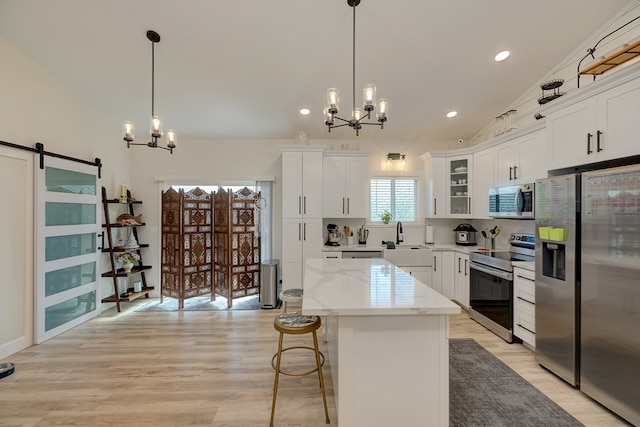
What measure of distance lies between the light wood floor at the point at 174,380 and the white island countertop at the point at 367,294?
0.93m

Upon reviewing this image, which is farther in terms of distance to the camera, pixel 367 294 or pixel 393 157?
pixel 393 157

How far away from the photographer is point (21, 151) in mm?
3064

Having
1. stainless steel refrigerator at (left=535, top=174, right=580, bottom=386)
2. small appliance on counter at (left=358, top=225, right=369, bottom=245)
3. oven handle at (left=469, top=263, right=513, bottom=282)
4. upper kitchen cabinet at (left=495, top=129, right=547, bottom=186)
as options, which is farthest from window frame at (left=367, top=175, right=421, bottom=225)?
stainless steel refrigerator at (left=535, top=174, right=580, bottom=386)

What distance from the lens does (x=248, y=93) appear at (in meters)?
3.80

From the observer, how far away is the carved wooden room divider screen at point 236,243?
4379 mm

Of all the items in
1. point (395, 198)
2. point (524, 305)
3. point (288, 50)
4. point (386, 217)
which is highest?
point (288, 50)

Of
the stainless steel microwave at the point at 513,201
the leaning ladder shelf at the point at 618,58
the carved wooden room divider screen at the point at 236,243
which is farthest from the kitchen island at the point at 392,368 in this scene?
the carved wooden room divider screen at the point at 236,243

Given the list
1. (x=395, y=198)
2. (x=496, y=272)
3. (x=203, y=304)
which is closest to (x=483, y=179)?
(x=395, y=198)

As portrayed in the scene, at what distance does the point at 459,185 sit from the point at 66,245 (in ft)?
18.4

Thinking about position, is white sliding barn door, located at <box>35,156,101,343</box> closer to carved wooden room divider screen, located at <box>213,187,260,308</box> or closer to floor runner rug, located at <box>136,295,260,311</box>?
floor runner rug, located at <box>136,295,260,311</box>

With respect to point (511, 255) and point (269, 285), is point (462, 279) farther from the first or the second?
point (269, 285)

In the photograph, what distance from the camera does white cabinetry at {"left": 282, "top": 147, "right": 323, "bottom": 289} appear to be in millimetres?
4402

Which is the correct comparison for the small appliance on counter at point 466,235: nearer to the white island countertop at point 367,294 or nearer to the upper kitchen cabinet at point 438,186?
the upper kitchen cabinet at point 438,186

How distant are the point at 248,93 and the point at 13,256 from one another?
3163 millimetres
